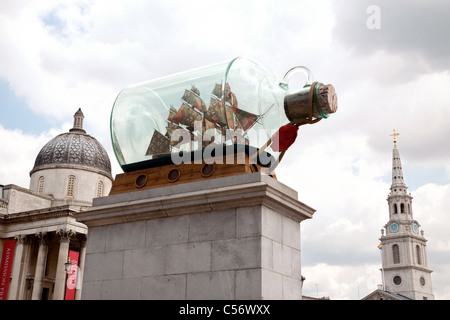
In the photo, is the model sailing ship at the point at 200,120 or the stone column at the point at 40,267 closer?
the model sailing ship at the point at 200,120

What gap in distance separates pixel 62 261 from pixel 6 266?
8.17m

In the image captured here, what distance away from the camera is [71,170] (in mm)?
74750

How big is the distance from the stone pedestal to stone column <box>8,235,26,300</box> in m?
57.3

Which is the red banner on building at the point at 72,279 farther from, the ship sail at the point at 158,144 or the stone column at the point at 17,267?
the ship sail at the point at 158,144

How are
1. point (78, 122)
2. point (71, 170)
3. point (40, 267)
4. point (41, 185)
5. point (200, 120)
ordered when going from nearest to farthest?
point (200, 120), point (40, 267), point (71, 170), point (41, 185), point (78, 122)

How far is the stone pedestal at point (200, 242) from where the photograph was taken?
21.3 feet

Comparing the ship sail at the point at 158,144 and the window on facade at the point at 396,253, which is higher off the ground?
the window on facade at the point at 396,253

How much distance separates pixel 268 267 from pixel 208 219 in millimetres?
1039

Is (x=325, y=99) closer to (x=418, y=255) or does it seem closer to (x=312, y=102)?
(x=312, y=102)

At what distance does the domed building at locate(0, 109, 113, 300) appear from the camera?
191ft

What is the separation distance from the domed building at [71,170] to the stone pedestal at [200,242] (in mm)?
66567

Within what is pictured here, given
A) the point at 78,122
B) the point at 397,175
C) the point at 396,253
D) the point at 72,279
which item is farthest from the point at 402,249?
the point at 72,279

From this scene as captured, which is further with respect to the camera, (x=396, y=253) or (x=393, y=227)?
(x=393, y=227)

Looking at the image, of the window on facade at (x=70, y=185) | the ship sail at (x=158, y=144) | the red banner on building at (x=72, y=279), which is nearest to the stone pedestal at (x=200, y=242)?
the ship sail at (x=158, y=144)
